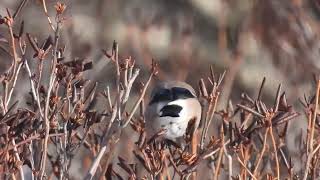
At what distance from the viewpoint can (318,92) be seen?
2395 millimetres

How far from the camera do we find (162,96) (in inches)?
104

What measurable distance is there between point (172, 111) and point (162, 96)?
0.26 feet

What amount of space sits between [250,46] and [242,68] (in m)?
0.20

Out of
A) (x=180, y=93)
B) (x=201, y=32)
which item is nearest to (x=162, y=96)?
(x=180, y=93)

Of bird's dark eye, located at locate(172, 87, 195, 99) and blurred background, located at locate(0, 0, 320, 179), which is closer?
bird's dark eye, located at locate(172, 87, 195, 99)

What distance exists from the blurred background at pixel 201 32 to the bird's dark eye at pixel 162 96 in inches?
144

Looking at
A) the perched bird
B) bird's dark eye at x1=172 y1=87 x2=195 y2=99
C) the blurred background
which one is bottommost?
the blurred background

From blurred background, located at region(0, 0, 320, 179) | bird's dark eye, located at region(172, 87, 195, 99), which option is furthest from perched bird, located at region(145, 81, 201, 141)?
blurred background, located at region(0, 0, 320, 179)

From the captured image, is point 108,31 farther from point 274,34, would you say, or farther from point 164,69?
point 274,34

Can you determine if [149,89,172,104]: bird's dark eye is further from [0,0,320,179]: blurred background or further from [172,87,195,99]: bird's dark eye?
[0,0,320,179]: blurred background

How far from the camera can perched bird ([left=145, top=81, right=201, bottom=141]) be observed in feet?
8.34

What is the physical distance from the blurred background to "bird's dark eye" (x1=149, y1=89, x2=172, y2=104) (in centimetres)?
366

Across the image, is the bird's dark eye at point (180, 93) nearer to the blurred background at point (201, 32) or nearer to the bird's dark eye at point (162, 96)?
the bird's dark eye at point (162, 96)

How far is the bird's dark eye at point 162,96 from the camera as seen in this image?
263cm
